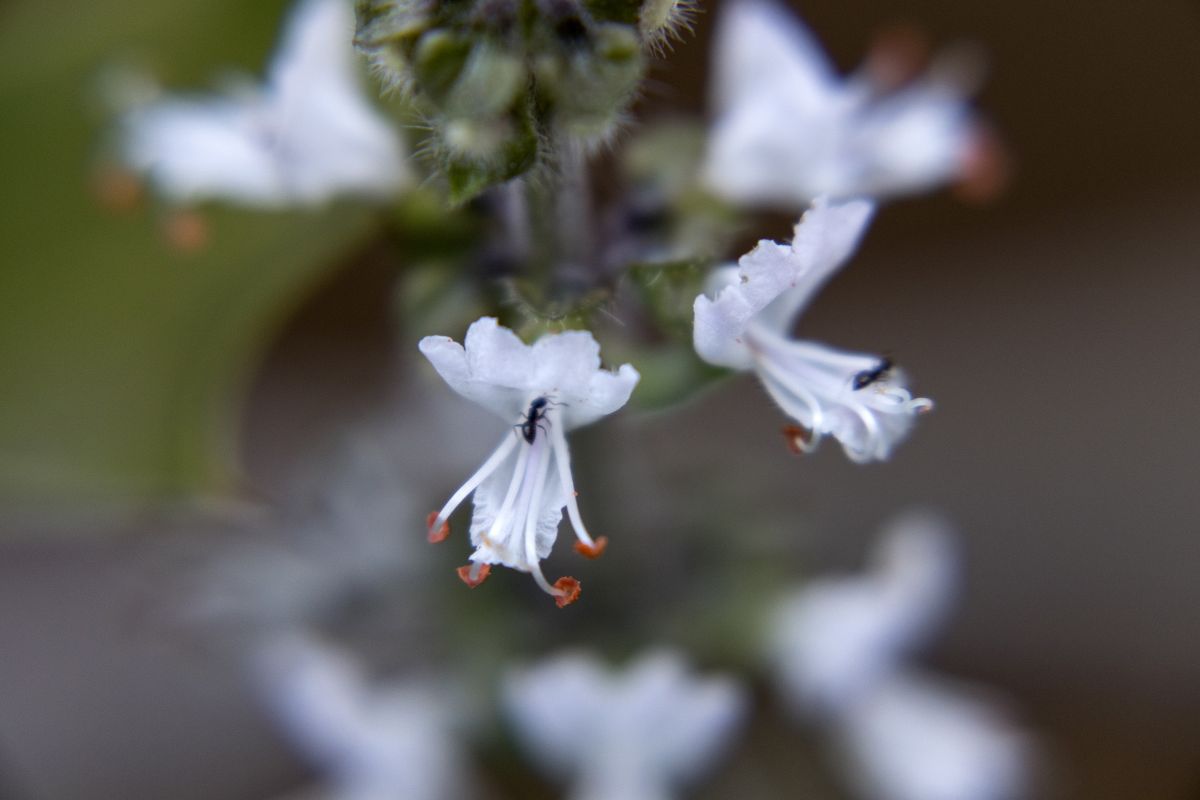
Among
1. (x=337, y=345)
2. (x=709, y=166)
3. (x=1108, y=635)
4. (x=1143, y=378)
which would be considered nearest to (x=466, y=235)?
(x=709, y=166)

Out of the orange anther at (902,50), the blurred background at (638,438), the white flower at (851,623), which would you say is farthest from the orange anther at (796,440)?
the orange anther at (902,50)

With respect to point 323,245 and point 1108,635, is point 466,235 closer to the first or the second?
point 323,245

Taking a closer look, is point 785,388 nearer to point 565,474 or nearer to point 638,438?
point 565,474

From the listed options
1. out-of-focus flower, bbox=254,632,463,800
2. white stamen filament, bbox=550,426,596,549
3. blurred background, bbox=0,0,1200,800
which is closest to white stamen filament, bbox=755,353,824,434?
white stamen filament, bbox=550,426,596,549

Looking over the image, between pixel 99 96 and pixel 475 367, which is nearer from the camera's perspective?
pixel 475 367

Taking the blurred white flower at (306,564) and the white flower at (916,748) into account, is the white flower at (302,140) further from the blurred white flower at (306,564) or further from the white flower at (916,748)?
the white flower at (916,748)
